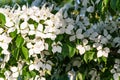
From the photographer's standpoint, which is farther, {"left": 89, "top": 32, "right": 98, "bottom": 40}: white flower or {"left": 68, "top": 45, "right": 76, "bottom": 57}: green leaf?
{"left": 89, "top": 32, "right": 98, "bottom": 40}: white flower

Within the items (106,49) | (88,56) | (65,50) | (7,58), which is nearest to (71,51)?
(65,50)

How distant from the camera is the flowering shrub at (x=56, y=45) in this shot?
102 inches

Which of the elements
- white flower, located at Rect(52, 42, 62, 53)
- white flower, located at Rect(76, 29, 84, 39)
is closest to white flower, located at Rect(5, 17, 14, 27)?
white flower, located at Rect(52, 42, 62, 53)

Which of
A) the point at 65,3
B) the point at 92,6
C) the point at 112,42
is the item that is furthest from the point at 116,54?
→ the point at 65,3

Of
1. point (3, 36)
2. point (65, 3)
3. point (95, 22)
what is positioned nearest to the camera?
point (3, 36)

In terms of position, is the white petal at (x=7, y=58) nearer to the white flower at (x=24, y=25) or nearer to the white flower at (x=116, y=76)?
the white flower at (x=24, y=25)

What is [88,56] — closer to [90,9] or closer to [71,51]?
[71,51]

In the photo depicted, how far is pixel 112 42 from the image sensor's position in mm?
2891

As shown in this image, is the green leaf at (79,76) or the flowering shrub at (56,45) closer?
the flowering shrub at (56,45)

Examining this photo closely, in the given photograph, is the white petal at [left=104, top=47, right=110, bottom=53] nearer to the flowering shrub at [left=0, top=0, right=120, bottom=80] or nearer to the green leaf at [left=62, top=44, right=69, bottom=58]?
the flowering shrub at [left=0, top=0, right=120, bottom=80]

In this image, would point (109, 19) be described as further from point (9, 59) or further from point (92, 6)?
point (9, 59)

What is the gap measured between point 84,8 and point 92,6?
2.5 inches

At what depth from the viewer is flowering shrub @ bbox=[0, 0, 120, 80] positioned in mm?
2602

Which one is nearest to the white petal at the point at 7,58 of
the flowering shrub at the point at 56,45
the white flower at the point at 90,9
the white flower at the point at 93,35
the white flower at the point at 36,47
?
the flowering shrub at the point at 56,45
